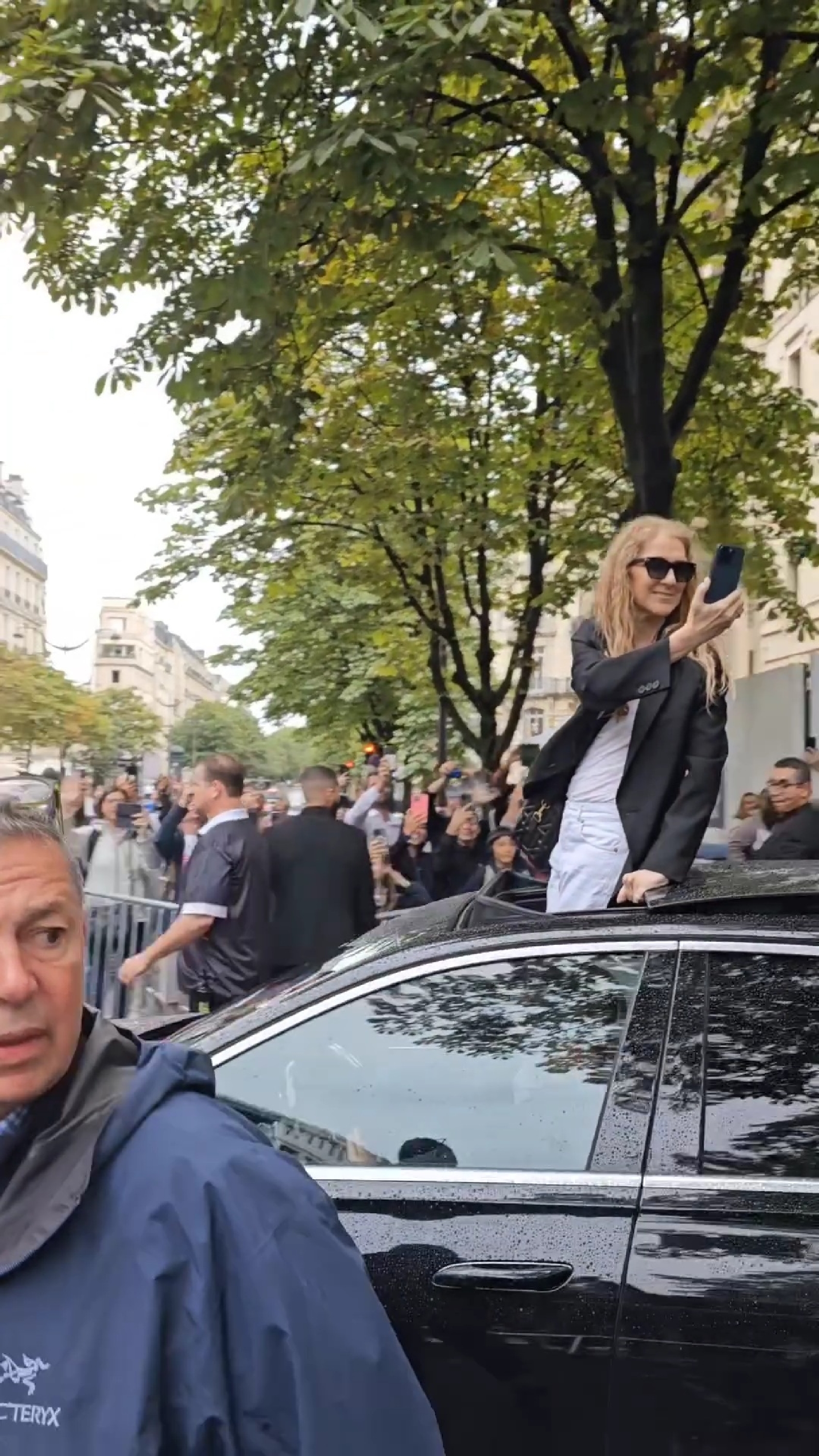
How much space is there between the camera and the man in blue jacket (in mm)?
1195

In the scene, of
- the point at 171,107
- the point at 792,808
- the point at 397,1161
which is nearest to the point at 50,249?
the point at 171,107

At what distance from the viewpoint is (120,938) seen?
8.59 m

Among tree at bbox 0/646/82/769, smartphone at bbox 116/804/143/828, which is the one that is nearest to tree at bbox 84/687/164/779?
tree at bbox 0/646/82/769

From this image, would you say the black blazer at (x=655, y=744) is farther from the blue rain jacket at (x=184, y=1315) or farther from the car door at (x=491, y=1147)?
the blue rain jacket at (x=184, y=1315)

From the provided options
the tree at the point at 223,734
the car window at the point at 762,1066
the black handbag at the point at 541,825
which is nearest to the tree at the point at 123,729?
the tree at the point at 223,734

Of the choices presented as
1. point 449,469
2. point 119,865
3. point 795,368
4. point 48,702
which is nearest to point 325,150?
point 119,865

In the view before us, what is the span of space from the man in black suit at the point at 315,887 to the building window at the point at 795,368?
16760mm

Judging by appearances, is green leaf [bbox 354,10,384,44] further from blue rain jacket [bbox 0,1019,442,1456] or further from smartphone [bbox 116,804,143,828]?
smartphone [bbox 116,804,143,828]

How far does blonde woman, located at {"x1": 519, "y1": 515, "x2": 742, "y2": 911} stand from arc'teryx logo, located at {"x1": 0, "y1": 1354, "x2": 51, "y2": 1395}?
2.47 meters

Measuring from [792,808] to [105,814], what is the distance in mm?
8812

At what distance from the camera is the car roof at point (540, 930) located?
2.89 m

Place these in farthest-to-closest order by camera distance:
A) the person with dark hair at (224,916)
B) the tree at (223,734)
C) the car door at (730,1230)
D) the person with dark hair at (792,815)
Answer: the tree at (223,734) → the person with dark hair at (792,815) → the person with dark hair at (224,916) → the car door at (730,1230)

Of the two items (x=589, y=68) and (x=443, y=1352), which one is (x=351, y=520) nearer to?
(x=589, y=68)

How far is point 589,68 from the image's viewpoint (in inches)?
333
